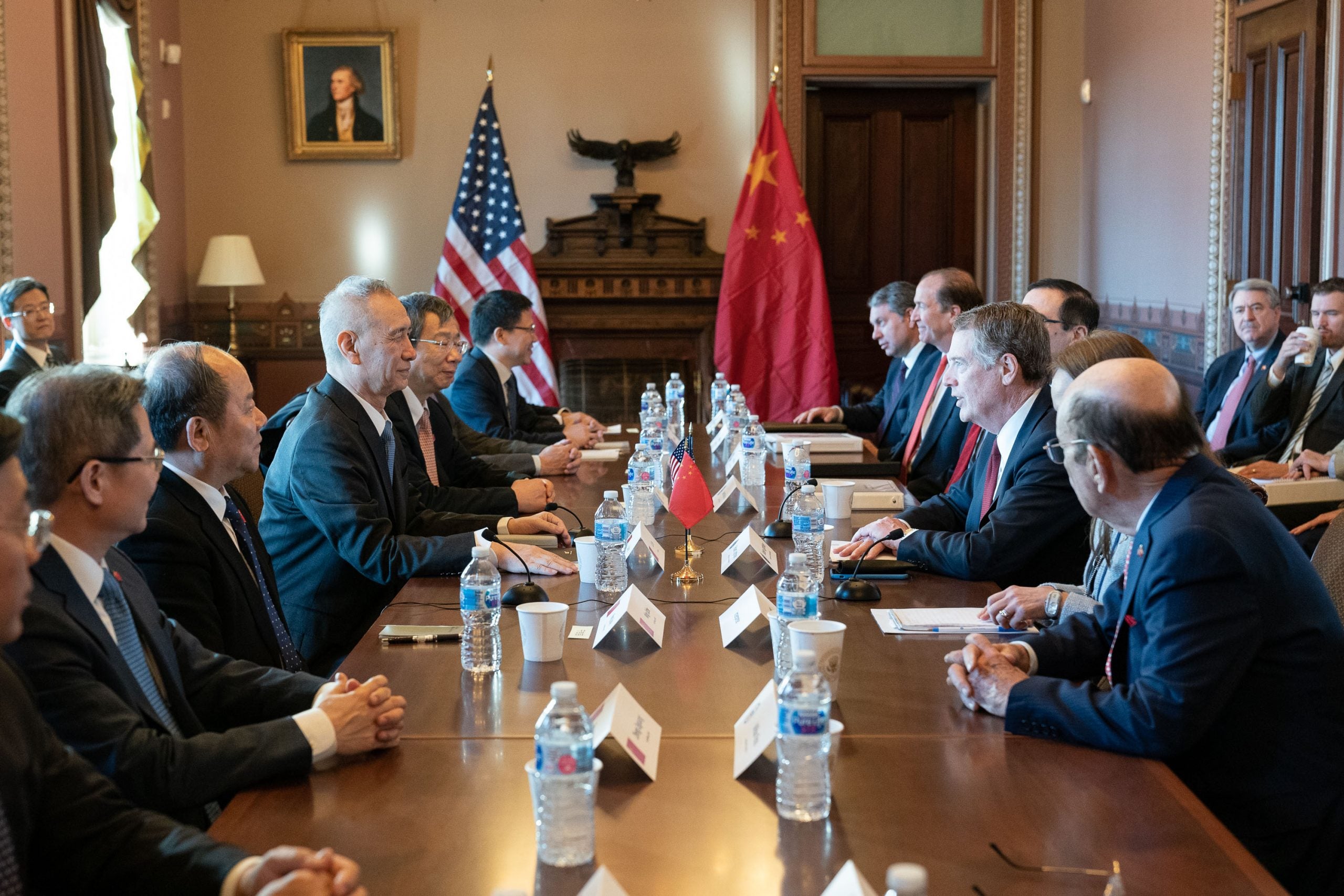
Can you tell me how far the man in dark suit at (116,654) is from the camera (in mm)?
1690

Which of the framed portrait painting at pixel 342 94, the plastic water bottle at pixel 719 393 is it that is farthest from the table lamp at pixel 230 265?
the plastic water bottle at pixel 719 393

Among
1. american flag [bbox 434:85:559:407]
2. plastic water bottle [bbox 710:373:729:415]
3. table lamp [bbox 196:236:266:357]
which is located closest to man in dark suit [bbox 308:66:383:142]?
american flag [bbox 434:85:559:407]

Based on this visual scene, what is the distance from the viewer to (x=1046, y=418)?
3158mm

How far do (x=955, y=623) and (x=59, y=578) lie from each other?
161 cm

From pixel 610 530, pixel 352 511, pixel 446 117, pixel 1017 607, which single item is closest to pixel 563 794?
pixel 1017 607

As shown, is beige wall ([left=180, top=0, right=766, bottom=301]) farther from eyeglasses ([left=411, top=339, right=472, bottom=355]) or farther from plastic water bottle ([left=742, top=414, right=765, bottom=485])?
plastic water bottle ([left=742, top=414, right=765, bottom=485])

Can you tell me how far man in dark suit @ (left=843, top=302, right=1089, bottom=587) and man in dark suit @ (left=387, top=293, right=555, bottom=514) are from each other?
4.14 ft

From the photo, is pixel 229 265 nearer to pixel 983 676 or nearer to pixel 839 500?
pixel 839 500

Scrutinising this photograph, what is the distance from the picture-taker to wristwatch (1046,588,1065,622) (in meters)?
2.54

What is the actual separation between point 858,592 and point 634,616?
0.56 meters

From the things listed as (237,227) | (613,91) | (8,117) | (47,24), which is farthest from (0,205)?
(613,91)

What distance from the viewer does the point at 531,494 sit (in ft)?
13.0

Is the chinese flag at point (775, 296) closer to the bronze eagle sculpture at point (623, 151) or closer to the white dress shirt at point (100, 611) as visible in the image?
the bronze eagle sculpture at point (623, 151)

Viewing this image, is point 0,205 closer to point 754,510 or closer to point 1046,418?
point 754,510
